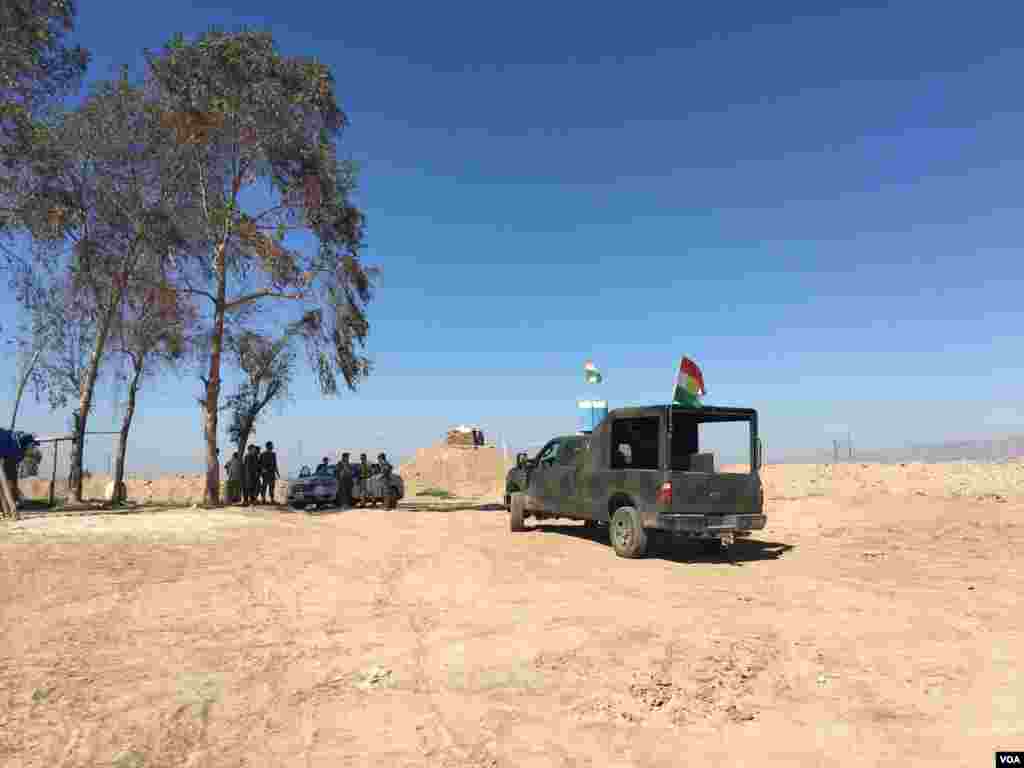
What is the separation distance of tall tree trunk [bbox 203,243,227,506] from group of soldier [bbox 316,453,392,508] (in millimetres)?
2859

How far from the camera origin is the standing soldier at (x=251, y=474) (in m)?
20.5

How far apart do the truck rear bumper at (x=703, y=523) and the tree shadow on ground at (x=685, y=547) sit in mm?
702

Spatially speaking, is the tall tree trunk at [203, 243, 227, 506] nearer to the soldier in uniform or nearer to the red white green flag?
the soldier in uniform

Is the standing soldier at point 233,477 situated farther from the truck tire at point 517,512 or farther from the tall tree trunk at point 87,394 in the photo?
the truck tire at point 517,512

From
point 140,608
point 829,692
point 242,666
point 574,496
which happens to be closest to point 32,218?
point 140,608

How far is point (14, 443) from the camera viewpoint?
18.8 metres

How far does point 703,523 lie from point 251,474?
1498 cm

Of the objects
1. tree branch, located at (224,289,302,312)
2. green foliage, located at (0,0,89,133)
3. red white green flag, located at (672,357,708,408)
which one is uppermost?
green foliage, located at (0,0,89,133)

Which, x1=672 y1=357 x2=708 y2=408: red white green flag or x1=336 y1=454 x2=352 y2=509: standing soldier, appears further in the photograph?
x1=336 y1=454 x2=352 y2=509: standing soldier

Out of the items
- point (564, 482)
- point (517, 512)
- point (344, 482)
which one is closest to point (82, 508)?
point (344, 482)

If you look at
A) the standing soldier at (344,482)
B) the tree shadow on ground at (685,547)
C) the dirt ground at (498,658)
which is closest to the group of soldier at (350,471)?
the standing soldier at (344,482)

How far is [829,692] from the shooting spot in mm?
4977

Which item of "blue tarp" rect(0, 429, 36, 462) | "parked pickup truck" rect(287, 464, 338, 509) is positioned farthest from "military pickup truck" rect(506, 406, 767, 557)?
"blue tarp" rect(0, 429, 36, 462)

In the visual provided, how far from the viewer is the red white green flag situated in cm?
1043
